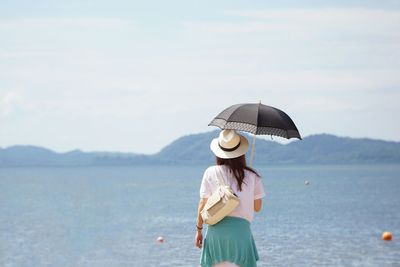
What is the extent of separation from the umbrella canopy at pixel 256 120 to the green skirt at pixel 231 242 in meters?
0.73

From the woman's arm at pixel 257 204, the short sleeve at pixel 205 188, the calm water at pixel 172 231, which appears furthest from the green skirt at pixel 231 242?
the calm water at pixel 172 231

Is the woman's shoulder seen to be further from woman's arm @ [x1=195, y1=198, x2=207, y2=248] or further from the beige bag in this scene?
woman's arm @ [x1=195, y1=198, x2=207, y2=248]

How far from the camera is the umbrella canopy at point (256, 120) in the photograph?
22.5 ft

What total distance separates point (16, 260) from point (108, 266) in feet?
15.0

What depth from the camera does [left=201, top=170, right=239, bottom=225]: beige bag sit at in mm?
6473

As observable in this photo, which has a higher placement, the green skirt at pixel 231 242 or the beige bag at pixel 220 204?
the beige bag at pixel 220 204

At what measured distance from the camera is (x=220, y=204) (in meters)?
6.49

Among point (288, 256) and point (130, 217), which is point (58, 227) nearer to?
point (130, 217)

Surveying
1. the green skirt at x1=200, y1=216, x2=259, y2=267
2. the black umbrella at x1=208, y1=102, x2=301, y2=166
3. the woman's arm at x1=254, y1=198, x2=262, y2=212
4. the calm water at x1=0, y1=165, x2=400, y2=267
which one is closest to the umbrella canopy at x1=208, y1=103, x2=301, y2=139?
the black umbrella at x1=208, y1=102, x2=301, y2=166

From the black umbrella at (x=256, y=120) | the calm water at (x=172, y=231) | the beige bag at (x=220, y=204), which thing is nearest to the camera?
the beige bag at (x=220, y=204)

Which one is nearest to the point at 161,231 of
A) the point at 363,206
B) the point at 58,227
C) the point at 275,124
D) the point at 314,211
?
the point at 58,227

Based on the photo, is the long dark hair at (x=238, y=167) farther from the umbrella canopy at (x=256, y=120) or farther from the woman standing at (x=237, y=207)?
the umbrella canopy at (x=256, y=120)

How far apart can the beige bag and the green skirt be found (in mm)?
192

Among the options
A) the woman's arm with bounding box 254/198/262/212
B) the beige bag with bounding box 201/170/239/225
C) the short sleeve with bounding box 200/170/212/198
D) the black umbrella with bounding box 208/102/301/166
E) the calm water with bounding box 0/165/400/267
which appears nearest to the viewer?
the beige bag with bounding box 201/170/239/225
